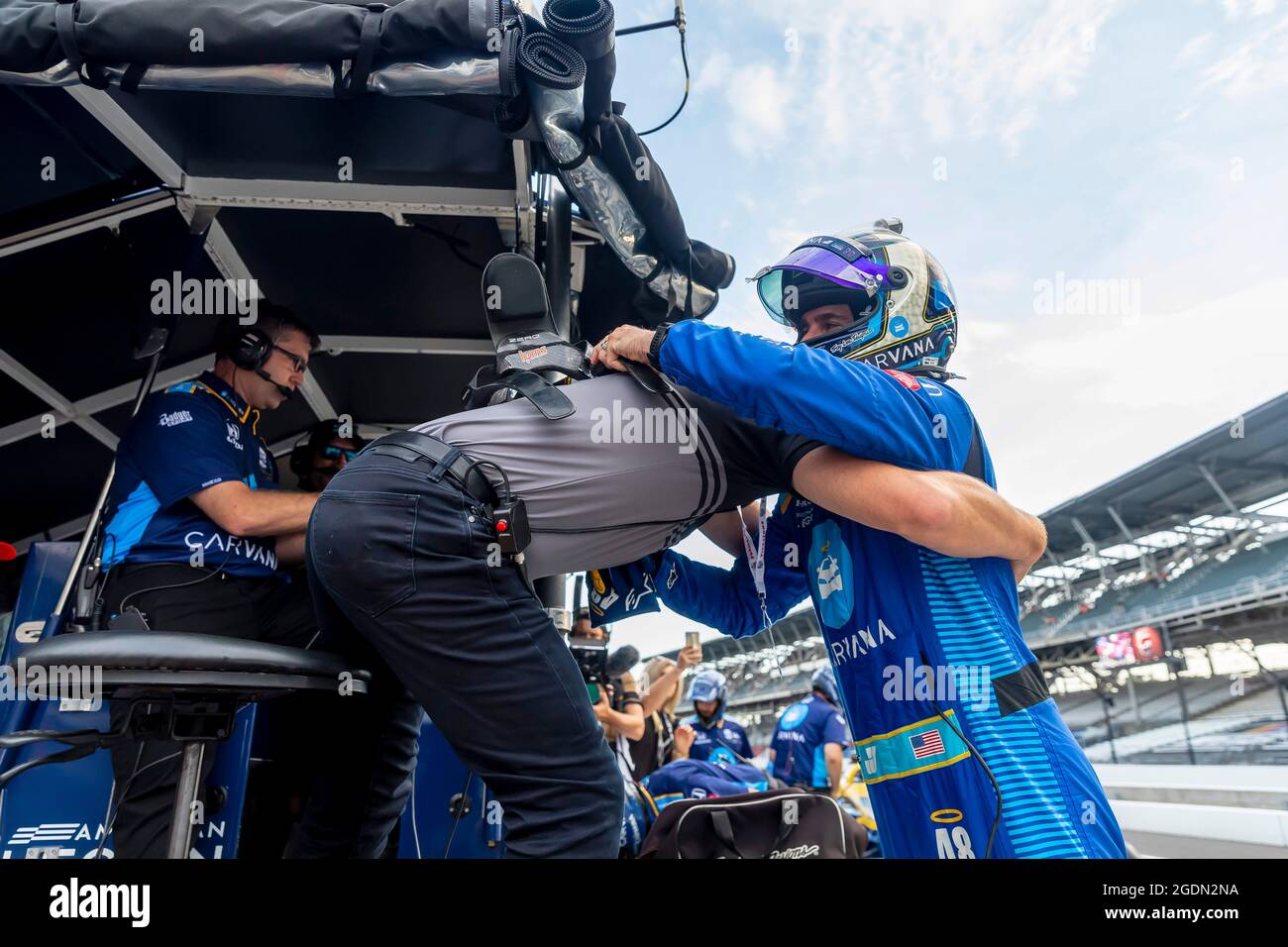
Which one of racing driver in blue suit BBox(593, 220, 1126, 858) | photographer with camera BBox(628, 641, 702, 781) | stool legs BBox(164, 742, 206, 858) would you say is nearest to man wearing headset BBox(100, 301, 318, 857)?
stool legs BBox(164, 742, 206, 858)

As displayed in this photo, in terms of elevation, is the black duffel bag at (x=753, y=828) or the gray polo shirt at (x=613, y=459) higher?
the gray polo shirt at (x=613, y=459)

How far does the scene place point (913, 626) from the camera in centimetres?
156

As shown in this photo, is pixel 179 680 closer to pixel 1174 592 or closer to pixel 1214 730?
pixel 1214 730

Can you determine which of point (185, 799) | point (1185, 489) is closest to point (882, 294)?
point (185, 799)

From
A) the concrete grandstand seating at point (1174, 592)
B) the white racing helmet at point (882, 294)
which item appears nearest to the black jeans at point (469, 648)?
the white racing helmet at point (882, 294)

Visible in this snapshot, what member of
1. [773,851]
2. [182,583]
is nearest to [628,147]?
[182,583]

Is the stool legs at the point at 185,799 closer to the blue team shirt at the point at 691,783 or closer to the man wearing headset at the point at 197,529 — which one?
the man wearing headset at the point at 197,529

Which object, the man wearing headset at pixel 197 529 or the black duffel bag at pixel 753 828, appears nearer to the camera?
the man wearing headset at pixel 197 529

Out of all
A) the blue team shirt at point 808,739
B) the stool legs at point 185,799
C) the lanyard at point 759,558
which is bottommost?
the blue team shirt at point 808,739

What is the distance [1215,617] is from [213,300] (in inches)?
1081

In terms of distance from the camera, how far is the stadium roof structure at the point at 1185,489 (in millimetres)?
20984

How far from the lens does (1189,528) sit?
2569 cm

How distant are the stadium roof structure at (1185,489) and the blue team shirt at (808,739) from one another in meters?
18.0

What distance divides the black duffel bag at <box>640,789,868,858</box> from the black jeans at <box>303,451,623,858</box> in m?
1.89
